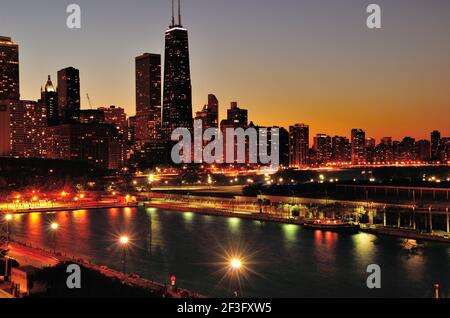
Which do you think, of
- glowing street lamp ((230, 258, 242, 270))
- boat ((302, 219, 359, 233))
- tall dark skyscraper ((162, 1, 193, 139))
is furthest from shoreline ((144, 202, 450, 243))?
tall dark skyscraper ((162, 1, 193, 139))

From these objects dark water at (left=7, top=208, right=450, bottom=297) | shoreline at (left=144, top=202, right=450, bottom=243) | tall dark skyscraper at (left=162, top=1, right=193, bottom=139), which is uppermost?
tall dark skyscraper at (left=162, top=1, right=193, bottom=139)

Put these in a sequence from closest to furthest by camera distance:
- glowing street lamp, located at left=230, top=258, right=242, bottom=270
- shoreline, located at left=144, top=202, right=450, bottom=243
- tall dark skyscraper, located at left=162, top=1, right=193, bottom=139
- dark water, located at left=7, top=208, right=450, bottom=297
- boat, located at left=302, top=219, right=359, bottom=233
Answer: glowing street lamp, located at left=230, top=258, right=242, bottom=270
dark water, located at left=7, top=208, right=450, bottom=297
shoreline, located at left=144, top=202, right=450, bottom=243
boat, located at left=302, top=219, right=359, bottom=233
tall dark skyscraper, located at left=162, top=1, right=193, bottom=139

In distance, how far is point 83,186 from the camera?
7988 centimetres

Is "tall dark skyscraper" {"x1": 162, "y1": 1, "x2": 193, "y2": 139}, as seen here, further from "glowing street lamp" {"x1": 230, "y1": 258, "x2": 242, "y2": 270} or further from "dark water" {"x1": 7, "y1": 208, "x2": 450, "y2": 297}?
"glowing street lamp" {"x1": 230, "y1": 258, "x2": 242, "y2": 270}

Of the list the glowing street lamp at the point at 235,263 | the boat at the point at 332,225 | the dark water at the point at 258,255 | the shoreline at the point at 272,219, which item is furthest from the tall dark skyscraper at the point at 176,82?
the glowing street lamp at the point at 235,263

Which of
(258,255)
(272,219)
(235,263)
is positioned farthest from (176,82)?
(235,263)

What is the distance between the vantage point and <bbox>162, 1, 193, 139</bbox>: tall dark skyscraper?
502 ft

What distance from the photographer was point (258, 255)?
2905 cm

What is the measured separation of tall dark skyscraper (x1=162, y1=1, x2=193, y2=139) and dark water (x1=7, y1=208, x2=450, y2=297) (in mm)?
114544

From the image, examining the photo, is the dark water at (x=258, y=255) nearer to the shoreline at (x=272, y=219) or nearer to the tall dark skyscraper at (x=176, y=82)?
the shoreline at (x=272, y=219)

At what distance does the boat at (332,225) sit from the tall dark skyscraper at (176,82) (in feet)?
393

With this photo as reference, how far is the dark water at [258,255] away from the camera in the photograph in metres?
22.3
